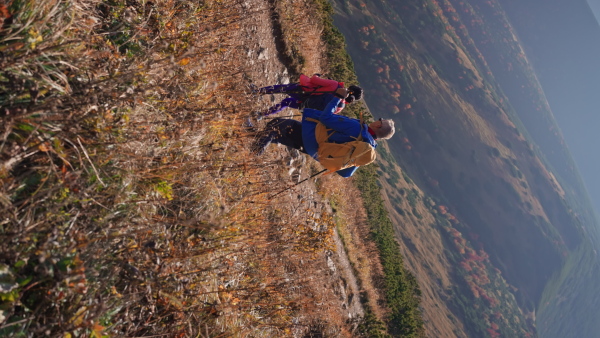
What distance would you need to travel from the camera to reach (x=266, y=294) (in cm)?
404

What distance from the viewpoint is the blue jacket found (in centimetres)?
431

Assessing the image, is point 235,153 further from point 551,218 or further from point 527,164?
point 551,218

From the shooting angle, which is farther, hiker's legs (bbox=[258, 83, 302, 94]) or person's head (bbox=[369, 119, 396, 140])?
hiker's legs (bbox=[258, 83, 302, 94])

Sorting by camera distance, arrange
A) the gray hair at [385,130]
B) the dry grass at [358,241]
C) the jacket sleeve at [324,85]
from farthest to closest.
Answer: the dry grass at [358,241]
the jacket sleeve at [324,85]
the gray hair at [385,130]

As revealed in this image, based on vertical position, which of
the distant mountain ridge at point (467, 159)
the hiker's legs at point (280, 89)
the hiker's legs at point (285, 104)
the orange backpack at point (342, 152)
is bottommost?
the distant mountain ridge at point (467, 159)

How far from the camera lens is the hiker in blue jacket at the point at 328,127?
4.32 meters

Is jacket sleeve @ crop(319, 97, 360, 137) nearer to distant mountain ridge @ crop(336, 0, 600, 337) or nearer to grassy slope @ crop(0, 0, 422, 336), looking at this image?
grassy slope @ crop(0, 0, 422, 336)

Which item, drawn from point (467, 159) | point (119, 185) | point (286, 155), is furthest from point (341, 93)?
point (467, 159)

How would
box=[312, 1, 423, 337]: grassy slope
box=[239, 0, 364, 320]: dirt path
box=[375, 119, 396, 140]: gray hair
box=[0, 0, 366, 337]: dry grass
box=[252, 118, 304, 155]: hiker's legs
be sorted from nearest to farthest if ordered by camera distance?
1. box=[0, 0, 366, 337]: dry grass
2. box=[375, 119, 396, 140]: gray hair
3. box=[252, 118, 304, 155]: hiker's legs
4. box=[239, 0, 364, 320]: dirt path
5. box=[312, 1, 423, 337]: grassy slope

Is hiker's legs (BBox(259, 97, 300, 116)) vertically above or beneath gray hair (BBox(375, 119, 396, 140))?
beneath

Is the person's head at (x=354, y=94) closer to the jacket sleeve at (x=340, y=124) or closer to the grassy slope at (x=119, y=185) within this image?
the jacket sleeve at (x=340, y=124)

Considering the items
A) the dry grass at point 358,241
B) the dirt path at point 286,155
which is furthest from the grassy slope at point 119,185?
the dry grass at point 358,241

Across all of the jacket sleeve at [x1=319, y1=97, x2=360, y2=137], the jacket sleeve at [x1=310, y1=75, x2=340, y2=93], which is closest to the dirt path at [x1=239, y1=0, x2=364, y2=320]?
the jacket sleeve at [x1=310, y1=75, x2=340, y2=93]

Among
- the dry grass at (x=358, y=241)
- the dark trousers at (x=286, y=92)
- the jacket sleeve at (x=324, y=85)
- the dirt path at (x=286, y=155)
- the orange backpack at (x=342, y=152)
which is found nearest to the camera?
the orange backpack at (x=342, y=152)
